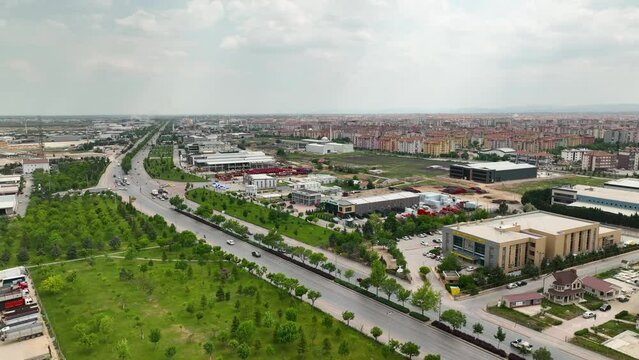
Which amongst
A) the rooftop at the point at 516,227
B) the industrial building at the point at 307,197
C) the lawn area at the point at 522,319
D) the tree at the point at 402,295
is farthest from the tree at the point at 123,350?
the industrial building at the point at 307,197

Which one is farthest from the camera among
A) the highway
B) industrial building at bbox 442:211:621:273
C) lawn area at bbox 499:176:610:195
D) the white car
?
lawn area at bbox 499:176:610:195

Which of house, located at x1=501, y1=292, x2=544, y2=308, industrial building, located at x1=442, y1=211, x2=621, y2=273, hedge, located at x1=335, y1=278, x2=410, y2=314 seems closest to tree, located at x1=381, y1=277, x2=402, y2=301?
hedge, located at x1=335, y1=278, x2=410, y2=314

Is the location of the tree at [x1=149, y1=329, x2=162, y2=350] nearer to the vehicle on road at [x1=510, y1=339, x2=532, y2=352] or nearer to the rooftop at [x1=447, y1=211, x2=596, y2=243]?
the vehicle on road at [x1=510, y1=339, x2=532, y2=352]

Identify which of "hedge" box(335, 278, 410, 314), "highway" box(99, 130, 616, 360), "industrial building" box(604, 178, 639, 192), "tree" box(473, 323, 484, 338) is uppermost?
"industrial building" box(604, 178, 639, 192)

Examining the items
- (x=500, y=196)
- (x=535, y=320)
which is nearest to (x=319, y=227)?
(x=535, y=320)

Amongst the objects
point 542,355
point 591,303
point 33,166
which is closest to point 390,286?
point 542,355

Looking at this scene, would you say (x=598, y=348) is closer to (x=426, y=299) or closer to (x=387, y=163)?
(x=426, y=299)
